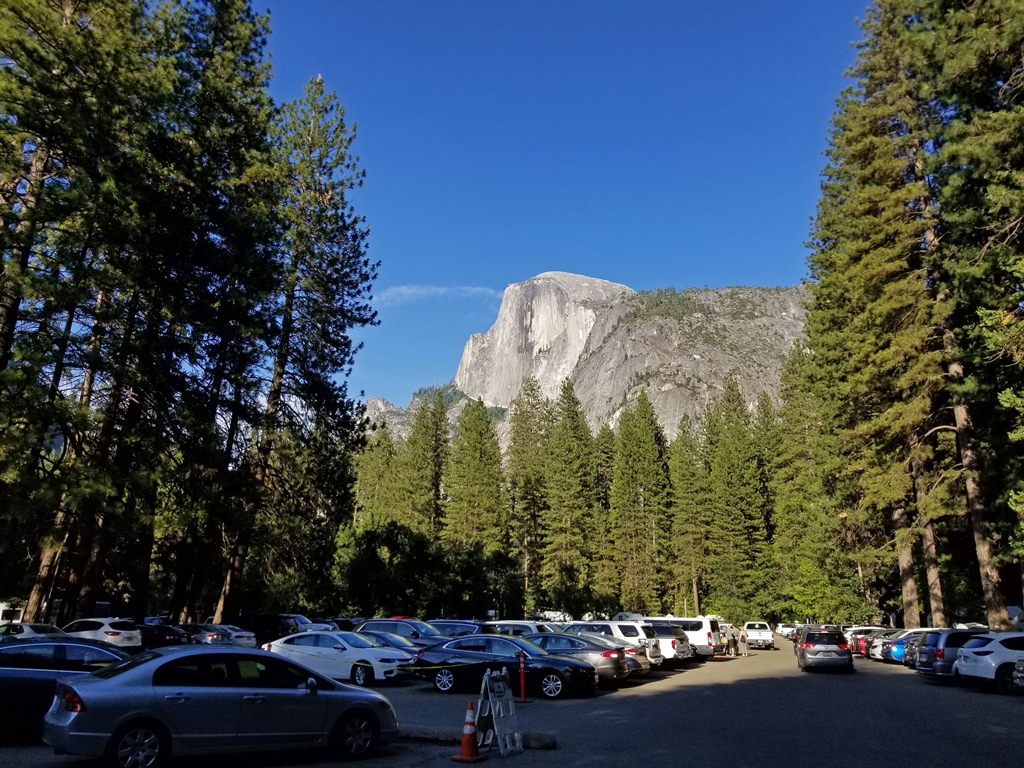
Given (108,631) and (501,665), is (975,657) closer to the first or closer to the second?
(501,665)

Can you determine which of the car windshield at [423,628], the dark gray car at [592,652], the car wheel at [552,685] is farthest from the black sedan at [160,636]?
the car wheel at [552,685]

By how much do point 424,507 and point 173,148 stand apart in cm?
5392

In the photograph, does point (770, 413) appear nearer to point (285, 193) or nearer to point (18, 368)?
point (285, 193)

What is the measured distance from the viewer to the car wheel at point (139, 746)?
739 centimetres

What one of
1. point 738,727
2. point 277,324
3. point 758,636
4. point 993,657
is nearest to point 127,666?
point 738,727

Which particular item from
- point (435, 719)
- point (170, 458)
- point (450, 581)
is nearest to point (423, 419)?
point (450, 581)

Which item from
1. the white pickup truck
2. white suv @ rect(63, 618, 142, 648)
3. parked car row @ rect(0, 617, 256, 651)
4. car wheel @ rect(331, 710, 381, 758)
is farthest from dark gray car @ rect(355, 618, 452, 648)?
the white pickup truck

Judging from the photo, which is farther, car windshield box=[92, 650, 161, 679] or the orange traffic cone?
the orange traffic cone

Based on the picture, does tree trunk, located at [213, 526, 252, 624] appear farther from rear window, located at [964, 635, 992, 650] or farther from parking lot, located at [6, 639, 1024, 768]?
rear window, located at [964, 635, 992, 650]

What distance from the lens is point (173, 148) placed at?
17.5m

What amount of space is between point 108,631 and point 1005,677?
2293 centimetres

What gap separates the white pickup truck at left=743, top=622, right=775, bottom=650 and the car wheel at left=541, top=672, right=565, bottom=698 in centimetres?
3255

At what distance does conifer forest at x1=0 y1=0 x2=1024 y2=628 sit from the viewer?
14.9m

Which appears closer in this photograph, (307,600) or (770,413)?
(307,600)
